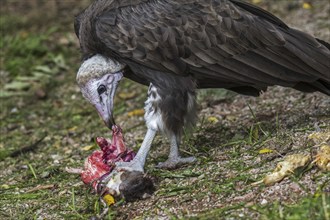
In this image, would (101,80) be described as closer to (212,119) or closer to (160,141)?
(160,141)

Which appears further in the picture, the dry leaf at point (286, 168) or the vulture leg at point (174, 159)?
the vulture leg at point (174, 159)

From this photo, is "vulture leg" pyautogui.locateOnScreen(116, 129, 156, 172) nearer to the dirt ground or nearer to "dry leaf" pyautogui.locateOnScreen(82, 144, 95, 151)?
the dirt ground

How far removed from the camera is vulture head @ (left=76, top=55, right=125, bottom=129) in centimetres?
603

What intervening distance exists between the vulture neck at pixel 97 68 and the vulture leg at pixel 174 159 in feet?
2.41

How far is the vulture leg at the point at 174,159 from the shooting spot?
6008 mm

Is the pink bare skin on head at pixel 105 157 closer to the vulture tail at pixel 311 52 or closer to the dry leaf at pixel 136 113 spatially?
the vulture tail at pixel 311 52

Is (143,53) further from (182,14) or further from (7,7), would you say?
(7,7)

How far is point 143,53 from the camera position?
5.81m

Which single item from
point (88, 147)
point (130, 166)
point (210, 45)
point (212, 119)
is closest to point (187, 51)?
point (210, 45)

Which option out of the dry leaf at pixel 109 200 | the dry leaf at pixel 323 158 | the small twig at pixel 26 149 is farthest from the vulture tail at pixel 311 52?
the small twig at pixel 26 149

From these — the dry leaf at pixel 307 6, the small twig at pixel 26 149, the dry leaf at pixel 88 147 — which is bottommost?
the small twig at pixel 26 149

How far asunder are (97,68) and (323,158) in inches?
78.9

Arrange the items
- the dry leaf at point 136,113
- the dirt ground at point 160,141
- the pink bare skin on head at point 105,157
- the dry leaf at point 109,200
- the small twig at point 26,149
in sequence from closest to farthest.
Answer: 1. the dirt ground at point 160,141
2. the dry leaf at point 109,200
3. the pink bare skin on head at point 105,157
4. the small twig at point 26,149
5. the dry leaf at point 136,113

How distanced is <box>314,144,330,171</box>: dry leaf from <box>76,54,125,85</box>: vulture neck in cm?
181
